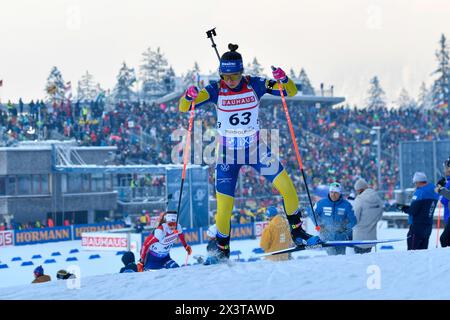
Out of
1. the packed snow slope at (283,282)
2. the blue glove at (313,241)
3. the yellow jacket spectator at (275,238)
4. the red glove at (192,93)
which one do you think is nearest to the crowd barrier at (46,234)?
the yellow jacket spectator at (275,238)

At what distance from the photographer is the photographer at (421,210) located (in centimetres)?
1059

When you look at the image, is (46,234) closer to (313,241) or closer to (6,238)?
(6,238)

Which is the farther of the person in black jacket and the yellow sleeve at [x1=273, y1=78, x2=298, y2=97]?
the person in black jacket

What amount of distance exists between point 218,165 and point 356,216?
3467 mm

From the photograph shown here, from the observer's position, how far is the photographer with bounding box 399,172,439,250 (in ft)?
34.8

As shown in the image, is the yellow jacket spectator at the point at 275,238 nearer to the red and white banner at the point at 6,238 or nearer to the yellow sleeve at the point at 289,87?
the yellow sleeve at the point at 289,87

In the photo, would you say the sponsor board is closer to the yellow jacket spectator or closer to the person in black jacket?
the person in black jacket

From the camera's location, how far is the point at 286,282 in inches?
251

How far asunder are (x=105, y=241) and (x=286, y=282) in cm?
1874

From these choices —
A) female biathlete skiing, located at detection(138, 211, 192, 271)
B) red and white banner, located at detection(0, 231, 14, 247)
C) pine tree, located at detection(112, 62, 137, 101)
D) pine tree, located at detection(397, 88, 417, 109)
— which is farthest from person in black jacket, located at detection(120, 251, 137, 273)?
pine tree, located at detection(397, 88, 417, 109)

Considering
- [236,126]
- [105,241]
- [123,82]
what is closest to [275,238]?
[236,126]

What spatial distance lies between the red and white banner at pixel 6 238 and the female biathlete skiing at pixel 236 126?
65.4 feet

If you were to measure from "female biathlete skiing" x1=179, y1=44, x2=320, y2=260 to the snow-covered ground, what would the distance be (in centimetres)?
92
